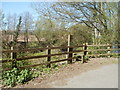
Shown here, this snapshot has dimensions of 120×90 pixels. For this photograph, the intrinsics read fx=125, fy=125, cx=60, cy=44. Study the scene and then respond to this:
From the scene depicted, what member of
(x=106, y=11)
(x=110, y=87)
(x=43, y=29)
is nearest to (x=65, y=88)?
(x=110, y=87)

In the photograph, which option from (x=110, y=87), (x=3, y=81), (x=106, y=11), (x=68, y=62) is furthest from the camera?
(x=106, y=11)

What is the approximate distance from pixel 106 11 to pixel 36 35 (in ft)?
17.9

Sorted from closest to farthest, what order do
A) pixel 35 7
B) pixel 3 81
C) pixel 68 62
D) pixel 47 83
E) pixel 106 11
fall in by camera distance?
1. pixel 47 83
2. pixel 3 81
3. pixel 68 62
4. pixel 106 11
5. pixel 35 7

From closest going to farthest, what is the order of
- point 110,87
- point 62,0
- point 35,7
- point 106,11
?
1. point 110,87
2. point 106,11
3. point 62,0
4. point 35,7

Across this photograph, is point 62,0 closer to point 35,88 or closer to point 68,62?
point 68,62

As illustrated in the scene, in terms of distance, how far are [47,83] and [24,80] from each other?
0.64 metres

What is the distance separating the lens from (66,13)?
9.12 metres

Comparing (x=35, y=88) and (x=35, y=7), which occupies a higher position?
(x=35, y=7)

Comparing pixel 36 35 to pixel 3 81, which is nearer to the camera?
pixel 3 81

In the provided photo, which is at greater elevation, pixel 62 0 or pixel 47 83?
pixel 62 0

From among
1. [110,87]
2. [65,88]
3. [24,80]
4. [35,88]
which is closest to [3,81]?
[24,80]

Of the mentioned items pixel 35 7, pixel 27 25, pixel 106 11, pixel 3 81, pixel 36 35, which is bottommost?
pixel 3 81

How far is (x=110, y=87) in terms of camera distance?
2.73m

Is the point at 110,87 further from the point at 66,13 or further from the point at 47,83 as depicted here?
the point at 66,13
